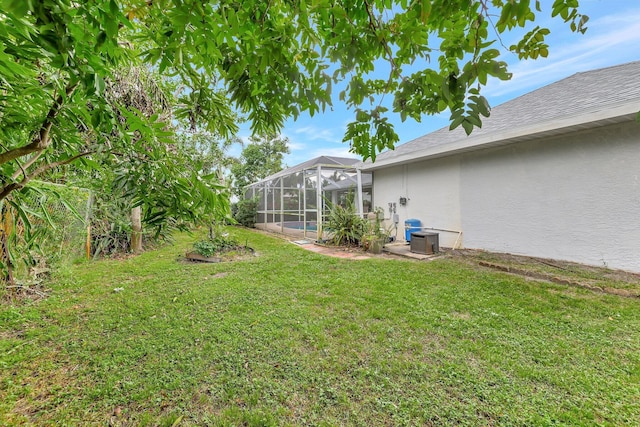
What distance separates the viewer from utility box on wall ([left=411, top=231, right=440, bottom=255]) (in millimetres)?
6152

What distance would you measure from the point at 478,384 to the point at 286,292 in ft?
8.17

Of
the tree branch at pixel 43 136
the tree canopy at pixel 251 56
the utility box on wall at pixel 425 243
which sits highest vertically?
the tree canopy at pixel 251 56

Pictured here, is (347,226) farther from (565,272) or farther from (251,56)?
(251,56)

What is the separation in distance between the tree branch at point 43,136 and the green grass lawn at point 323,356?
1646 mm

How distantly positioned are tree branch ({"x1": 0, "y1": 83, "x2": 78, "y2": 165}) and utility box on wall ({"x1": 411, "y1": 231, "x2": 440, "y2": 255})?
250 inches

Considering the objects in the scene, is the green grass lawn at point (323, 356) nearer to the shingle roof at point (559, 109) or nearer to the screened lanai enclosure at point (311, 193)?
the shingle roof at point (559, 109)

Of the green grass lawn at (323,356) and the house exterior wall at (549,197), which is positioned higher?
the house exterior wall at (549,197)

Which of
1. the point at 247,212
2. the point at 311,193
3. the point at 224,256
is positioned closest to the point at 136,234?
the point at 224,256

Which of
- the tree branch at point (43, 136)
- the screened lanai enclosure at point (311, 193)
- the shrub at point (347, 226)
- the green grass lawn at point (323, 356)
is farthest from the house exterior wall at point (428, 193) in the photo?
the tree branch at point (43, 136)

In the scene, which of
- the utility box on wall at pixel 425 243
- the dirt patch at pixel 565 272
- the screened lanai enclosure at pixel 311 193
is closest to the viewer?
the dirt patch at pixel 565 272

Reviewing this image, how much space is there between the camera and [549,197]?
5.23m

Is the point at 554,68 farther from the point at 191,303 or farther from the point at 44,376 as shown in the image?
the point at 44,376

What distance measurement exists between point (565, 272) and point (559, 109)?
10.6ft

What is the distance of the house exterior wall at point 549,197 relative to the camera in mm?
4406
